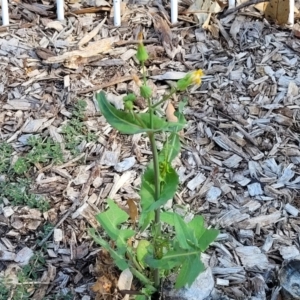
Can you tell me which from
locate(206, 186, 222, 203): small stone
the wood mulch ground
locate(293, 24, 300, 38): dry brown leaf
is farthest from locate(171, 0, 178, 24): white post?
locate(206, 186, 222, 203): small stone

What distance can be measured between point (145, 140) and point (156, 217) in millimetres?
686

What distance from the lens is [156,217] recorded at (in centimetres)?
191

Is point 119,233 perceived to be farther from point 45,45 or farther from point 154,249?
point 45,45

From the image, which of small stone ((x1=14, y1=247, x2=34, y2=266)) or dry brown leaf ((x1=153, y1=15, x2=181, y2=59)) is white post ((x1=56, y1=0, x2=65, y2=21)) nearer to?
dry brown leaf ((x1=153, y1=15, x2=181, y2=59))

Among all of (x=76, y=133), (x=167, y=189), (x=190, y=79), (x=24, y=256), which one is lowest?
(x=24, y=256)

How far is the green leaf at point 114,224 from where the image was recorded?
77.6 inches

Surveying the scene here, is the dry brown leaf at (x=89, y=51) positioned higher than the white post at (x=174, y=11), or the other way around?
the white post at (x=174, y=11)

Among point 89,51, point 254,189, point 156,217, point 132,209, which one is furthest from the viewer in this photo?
point 89,51

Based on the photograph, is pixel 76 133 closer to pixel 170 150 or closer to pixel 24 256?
pixel 24 256

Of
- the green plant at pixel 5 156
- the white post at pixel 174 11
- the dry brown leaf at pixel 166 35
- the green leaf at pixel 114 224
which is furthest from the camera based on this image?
the white post at pixel 174 11

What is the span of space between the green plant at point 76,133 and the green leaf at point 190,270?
788 mm

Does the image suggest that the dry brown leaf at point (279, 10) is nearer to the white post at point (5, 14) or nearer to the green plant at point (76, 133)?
the green plant at point (76, 133)

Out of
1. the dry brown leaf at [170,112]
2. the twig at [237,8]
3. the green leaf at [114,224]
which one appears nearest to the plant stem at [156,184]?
the green leaf at [114,224]

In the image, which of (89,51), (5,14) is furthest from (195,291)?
(5,14)
